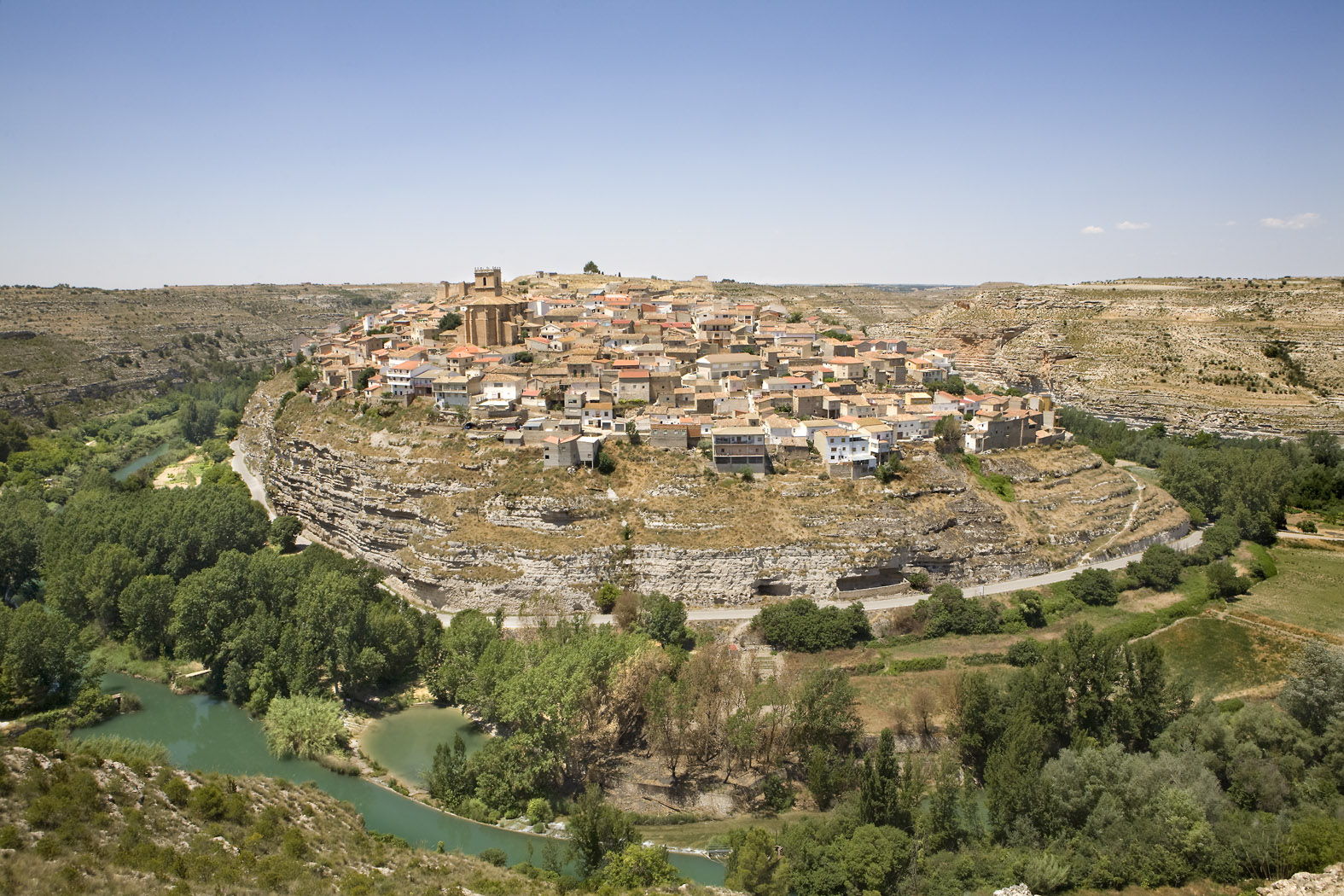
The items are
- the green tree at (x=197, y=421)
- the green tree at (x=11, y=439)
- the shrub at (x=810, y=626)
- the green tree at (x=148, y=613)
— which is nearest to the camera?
the shrub at (x=810, y=626)

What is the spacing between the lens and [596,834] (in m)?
19.9

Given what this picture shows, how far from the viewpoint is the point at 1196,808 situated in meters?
19.2

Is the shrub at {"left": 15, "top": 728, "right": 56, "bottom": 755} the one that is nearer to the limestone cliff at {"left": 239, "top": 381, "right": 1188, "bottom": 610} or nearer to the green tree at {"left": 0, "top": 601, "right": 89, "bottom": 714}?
the green tree at {"left": 0, "top": 601, "right": 89, "bottom": 714}

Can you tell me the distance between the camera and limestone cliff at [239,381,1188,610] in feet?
112

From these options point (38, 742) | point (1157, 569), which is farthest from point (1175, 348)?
point (38, 742)

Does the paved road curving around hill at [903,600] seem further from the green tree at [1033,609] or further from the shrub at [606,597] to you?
the green tree at [1033,609]

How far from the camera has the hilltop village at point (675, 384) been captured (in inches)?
1527

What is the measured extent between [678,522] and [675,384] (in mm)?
10755

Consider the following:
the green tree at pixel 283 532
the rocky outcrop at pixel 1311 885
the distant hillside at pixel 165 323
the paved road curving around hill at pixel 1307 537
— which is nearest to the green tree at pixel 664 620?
the rocky outcrop at pixel 1311 885

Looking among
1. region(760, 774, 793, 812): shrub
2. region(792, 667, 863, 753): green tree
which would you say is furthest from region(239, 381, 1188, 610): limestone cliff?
region(760, 774, 793, 812): shrub

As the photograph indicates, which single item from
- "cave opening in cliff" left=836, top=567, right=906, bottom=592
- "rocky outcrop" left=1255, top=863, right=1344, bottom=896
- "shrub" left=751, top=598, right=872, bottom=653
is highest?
"cave opening in cliff" left=836, top=567, right=906, bottom=592

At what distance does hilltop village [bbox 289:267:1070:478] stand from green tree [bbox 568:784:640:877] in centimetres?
1937

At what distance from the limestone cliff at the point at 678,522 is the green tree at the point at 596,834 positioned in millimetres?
13454

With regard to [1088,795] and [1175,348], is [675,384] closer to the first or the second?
[1088,795]
